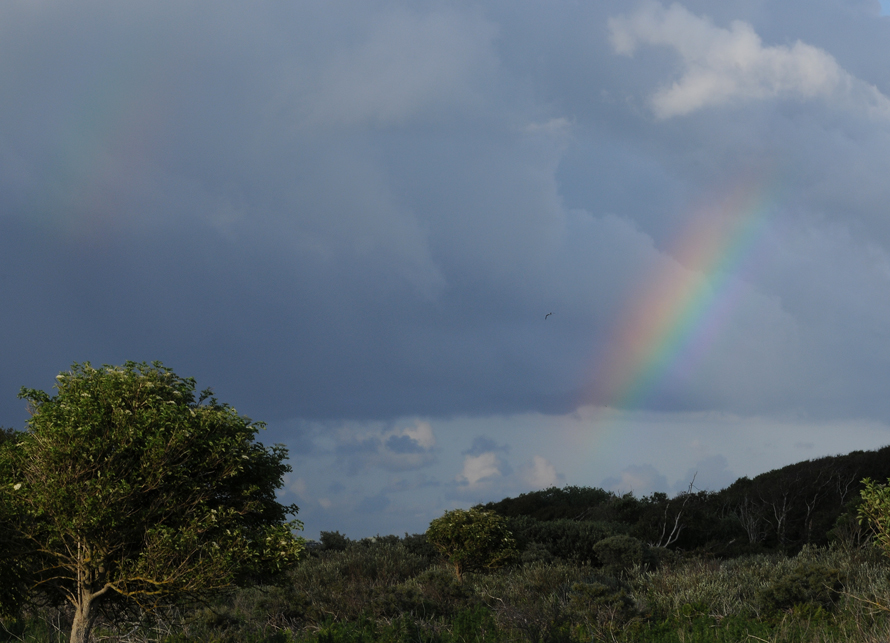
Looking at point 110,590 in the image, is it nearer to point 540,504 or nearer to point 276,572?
point 276,572

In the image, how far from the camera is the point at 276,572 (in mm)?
10383

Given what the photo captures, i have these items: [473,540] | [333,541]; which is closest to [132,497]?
[473,540]

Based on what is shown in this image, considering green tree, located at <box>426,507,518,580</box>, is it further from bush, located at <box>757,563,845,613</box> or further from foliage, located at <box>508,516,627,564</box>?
bush, located at <box>757,563,845,613</box>

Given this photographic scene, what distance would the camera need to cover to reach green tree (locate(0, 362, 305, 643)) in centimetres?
946

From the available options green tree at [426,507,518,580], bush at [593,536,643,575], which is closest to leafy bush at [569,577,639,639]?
green tree at [426,507,518,580]

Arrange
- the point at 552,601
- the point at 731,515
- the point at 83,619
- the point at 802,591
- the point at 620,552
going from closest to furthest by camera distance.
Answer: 1. the point at 83,619
2. the point at 802,591
3. the point at 552,601
4. the point at 620,552
5. the point at 731,515

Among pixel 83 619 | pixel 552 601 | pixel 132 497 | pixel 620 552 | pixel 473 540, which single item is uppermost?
pixel 132 497

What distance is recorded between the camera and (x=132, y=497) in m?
9.68

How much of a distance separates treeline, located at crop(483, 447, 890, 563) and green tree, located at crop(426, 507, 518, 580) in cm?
414

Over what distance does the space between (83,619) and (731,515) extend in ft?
116

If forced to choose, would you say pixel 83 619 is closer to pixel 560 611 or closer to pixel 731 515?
pixel 560 611

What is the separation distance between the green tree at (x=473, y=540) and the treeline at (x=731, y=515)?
4136 millimetres

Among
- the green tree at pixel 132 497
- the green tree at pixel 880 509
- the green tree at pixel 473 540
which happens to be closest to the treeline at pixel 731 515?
the green tree at pixel 473 540

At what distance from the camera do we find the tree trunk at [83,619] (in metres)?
10.2
